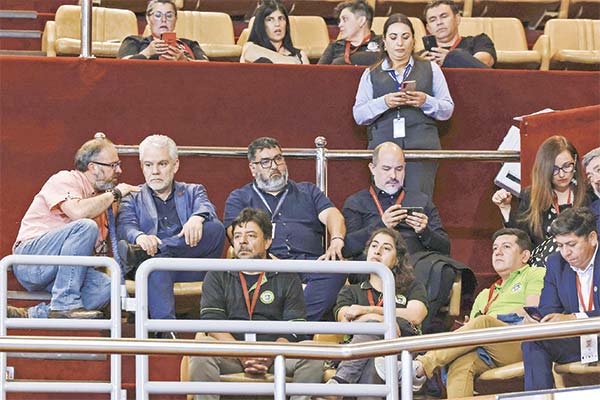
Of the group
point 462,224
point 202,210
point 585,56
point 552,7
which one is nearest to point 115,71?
point 202,210

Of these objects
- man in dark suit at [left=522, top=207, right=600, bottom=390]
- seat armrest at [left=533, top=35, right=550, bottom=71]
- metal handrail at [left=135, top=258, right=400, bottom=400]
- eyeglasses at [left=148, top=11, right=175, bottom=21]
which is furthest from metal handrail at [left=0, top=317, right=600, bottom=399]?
seat armrest at [left=533, top=35, right=550, bottom=71]

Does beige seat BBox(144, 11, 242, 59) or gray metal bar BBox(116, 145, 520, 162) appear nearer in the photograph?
gray metal bar BBox(116, 145, 520, 162)

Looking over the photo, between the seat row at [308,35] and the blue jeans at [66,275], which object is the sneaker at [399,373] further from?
the seat row at [308,35]

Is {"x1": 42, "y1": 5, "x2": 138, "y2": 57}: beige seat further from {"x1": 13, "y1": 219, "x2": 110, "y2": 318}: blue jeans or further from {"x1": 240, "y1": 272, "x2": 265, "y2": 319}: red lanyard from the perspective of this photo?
{"x1": 240, "y1": 272, "x2": 265, "y2": 319}: red lanyard

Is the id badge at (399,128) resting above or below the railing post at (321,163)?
above

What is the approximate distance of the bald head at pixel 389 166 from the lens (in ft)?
22.8

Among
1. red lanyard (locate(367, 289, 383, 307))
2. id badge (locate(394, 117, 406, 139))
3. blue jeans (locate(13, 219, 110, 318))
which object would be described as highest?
id badge (locate(394, 117, 406, 139))

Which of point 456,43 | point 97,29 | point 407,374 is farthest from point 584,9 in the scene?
point 407,374

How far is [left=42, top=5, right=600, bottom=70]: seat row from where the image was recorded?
8.61 meters

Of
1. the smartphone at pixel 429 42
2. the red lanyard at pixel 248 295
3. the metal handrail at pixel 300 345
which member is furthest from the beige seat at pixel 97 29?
the metal handrail at pixel 300 345

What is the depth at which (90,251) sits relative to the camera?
6.38 meters

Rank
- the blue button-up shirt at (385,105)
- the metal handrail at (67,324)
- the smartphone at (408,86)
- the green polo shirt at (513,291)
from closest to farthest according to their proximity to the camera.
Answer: the metal handrail at (67,324)
the green polo shirt at (513,291)
the smartphone at (408,86)
the blue button-up shirt at (385,105)

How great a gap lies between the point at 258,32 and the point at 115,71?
2.89 ft

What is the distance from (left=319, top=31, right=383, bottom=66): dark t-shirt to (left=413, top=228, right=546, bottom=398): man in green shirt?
189 centimetres
